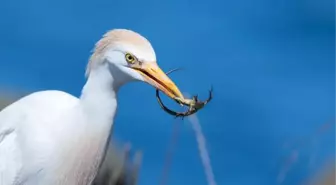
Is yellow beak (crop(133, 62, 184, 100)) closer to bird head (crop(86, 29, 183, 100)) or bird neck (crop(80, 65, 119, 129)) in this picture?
bird head (crop(86, 29, 183, 100))

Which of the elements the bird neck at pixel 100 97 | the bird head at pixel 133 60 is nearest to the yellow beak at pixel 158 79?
the bird head at pixel 133 60

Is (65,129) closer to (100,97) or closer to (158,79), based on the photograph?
(100,97)

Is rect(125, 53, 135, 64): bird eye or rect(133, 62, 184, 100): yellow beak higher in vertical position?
rect(125, 53, 135, 64): bird eye

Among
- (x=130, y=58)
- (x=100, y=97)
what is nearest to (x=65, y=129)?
(x=100, y=97)

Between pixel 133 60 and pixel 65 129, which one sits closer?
pixel 133 60

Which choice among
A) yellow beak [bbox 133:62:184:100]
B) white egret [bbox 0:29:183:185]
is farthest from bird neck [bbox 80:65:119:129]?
yellow beak [bbox 133:62:184:100]

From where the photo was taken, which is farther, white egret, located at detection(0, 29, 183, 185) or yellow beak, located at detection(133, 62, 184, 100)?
white egret, located at detection(0, 29, 183, 185)
